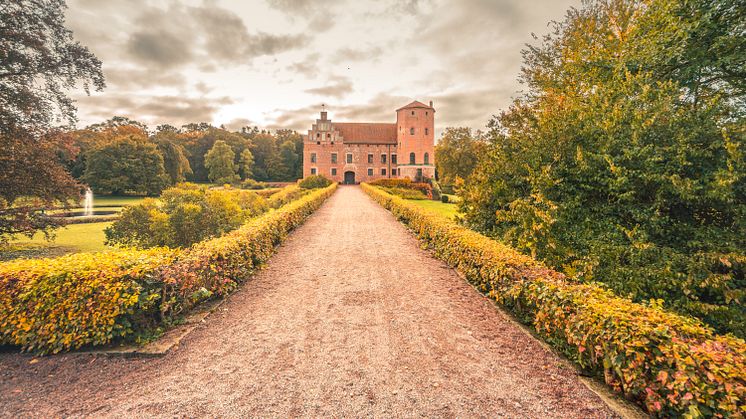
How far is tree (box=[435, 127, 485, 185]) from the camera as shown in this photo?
138 ft

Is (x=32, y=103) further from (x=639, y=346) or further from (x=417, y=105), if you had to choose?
(x=417, y=105)

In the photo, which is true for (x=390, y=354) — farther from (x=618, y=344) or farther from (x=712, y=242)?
(x=712, y=242)

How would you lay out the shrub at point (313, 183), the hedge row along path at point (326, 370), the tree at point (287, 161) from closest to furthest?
the hedge row along path at point (326, 370), the shrub at point (313, 183), the tree at point (287, 161)

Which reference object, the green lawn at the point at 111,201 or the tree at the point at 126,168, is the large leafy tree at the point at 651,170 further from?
Result: the tree at the point at 126,168

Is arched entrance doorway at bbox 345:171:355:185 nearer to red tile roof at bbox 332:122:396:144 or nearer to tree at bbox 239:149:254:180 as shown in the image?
red tile roof at bbox 332:122:396:144

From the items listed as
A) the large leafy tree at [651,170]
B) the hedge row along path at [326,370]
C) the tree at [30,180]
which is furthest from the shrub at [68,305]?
the tree at [30,180]

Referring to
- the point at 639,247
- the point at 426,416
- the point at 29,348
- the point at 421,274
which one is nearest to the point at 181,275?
the point at 29,348

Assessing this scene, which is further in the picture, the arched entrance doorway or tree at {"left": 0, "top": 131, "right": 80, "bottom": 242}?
the arched entrance doorway

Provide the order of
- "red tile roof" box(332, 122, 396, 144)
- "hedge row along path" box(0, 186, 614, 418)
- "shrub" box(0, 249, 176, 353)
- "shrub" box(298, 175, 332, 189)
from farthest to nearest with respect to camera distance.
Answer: "red tile roof" box(332, 122, 396, 144)
"shrub" box(298, 175, 332, 189)
"shrub" box(0, 249, 176, 353)
"hedge row along path" box(0, 186, 614, 418)

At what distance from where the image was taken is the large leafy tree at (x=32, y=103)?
9375 millimetres

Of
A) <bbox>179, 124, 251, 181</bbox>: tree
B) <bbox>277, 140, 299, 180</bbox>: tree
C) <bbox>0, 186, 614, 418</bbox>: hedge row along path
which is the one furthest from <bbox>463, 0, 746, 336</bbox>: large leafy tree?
<bbox>179, 124, 251, 181</bbox>: tree

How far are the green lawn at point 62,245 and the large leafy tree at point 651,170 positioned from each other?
11.7 metres

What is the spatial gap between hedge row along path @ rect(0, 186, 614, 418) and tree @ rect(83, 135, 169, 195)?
Answer: 135ft

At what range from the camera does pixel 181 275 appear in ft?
14.0
